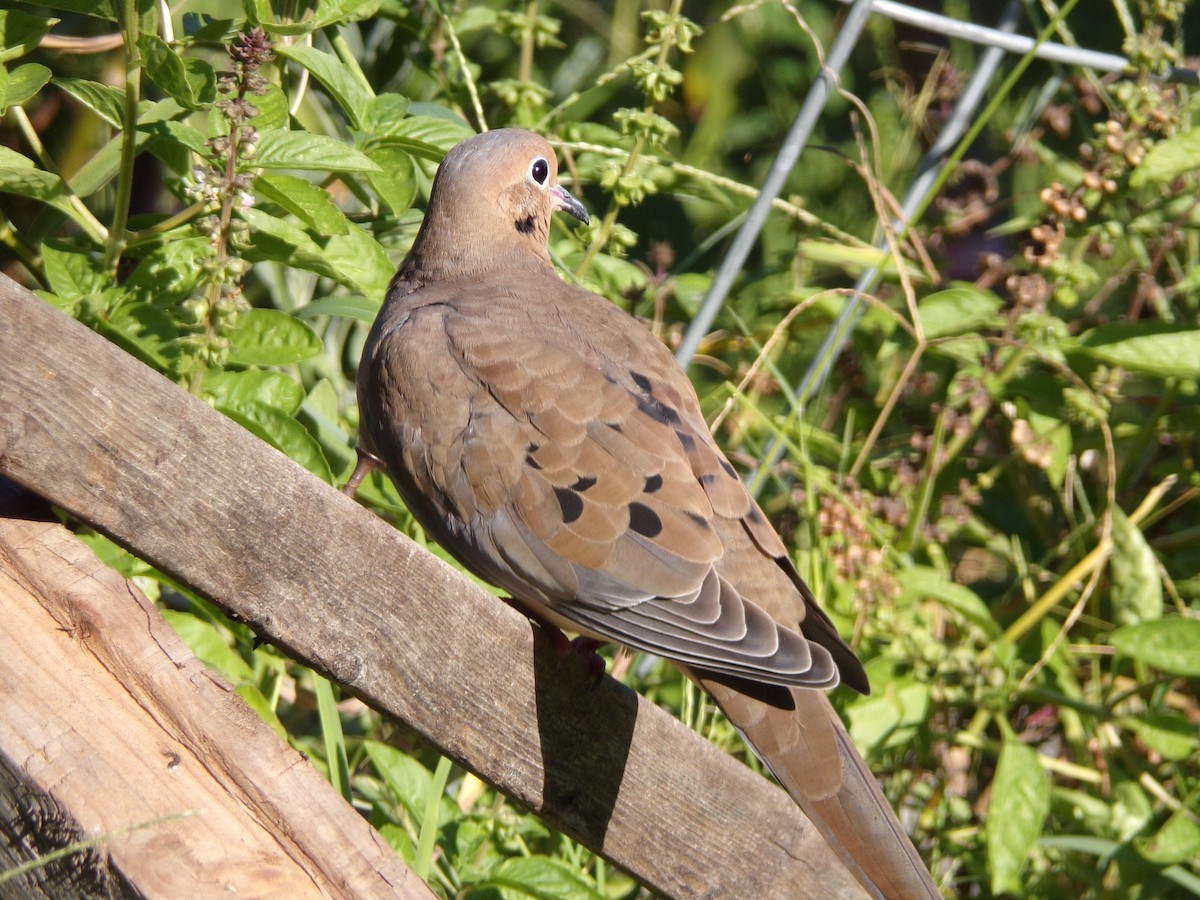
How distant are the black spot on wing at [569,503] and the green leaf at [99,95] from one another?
0.88m

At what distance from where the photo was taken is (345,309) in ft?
7.47

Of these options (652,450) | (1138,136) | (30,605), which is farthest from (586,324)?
(1138,136)

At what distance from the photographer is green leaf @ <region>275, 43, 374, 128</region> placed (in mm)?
2066

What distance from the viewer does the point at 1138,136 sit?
2746 millimetres

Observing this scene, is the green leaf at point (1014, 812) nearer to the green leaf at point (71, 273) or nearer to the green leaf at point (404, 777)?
the green leaf at point (404, 777)

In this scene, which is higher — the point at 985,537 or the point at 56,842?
the point at 56,842

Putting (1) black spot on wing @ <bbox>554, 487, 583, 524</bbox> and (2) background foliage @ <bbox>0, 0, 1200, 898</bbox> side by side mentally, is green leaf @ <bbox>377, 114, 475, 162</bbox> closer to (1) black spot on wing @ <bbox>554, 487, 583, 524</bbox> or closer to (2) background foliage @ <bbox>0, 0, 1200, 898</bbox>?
(2) background foliage @ <bbox>0, 0, 1200, 898</bbox>

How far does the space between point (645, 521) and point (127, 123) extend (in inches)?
38.4

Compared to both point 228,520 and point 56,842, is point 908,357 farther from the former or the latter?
point 56,842

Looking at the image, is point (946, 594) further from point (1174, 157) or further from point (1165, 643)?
point (1174, 157)

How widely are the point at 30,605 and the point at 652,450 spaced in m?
0.86

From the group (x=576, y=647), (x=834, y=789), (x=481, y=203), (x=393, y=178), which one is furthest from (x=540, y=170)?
(x=834, y=789)

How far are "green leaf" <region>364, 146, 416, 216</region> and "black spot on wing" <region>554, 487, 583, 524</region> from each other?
0.58 metres

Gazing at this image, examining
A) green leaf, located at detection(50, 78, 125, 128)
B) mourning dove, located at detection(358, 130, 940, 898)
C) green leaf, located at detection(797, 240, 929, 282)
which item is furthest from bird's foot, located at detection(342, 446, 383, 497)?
green leaf, located at detection(797, 240, 929, 282)
